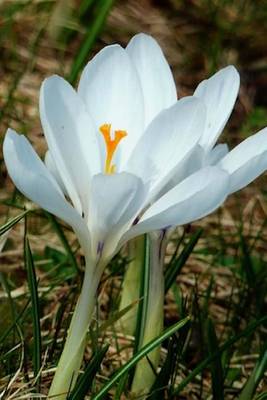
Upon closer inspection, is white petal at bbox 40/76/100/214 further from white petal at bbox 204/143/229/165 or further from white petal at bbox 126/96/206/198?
white petal at bbox 204/143/229/165

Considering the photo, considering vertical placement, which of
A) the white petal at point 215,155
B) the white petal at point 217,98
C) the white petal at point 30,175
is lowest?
the white petal at point 30,175

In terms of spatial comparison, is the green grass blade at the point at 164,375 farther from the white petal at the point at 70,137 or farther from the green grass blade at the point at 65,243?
the green grass blade at the point at 65,243

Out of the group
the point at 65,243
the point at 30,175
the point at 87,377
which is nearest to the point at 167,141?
the point at 30,175

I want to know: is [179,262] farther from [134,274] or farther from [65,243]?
[65,243]

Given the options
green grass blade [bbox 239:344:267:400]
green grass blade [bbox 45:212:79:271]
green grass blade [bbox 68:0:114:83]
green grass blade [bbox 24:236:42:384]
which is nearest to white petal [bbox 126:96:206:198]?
green grass blade [bbox 24:236:42:384]

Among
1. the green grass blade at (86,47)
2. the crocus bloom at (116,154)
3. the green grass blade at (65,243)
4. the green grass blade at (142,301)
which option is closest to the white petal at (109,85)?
the crocus bloom at (116,154)

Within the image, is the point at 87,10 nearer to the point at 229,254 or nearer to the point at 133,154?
the point at 229,254

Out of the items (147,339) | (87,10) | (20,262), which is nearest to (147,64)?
(147,339)
